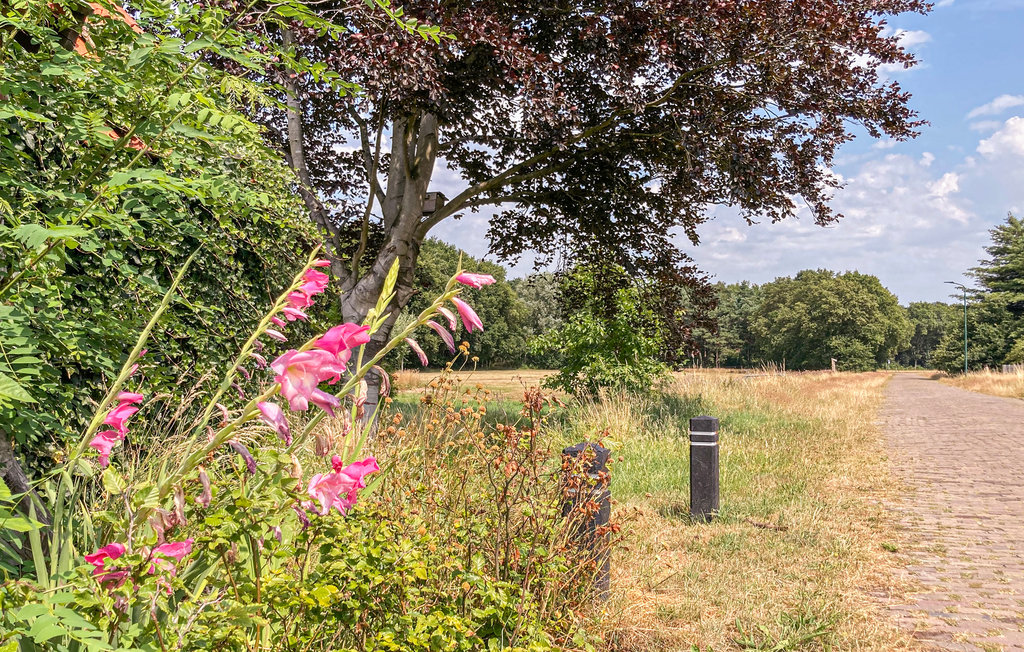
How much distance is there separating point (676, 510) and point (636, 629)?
8.81 ft

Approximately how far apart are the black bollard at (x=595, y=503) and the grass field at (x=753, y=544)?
119mm

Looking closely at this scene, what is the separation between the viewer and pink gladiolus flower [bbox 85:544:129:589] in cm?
166

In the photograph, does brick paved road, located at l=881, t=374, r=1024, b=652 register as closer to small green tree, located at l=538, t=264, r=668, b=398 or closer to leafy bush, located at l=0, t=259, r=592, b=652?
leafy bush, located at l=0, t=259, r=592, b=652

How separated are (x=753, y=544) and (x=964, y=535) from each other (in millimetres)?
2255

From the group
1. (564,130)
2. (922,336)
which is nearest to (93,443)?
(564,130)

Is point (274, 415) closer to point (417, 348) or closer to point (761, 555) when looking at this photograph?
point (417, 348)

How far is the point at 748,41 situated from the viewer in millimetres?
7922

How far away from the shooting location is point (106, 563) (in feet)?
5.42

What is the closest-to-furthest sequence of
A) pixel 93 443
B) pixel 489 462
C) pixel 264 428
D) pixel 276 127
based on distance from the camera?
pixel 93 443, pixel 489 462, pixel 264 428, pixel 276 127

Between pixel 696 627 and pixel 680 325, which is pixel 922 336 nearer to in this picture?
pixel 680 325

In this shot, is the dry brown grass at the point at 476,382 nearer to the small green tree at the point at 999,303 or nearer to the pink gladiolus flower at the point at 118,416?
the pink gladiolus flower at the point at 118,416

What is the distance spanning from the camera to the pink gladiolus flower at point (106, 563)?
1.66 meters

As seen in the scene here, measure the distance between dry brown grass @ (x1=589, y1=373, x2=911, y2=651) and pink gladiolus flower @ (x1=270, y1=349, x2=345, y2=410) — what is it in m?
2.77

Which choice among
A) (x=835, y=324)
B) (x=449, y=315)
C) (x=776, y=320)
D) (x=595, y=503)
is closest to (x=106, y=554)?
(x=449, y=315)
